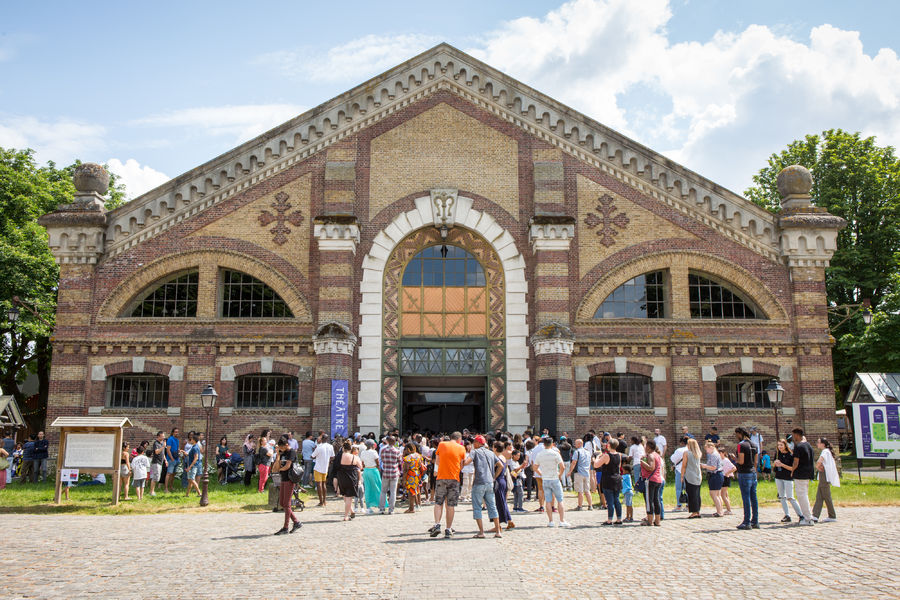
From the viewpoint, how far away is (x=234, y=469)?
76.0ft

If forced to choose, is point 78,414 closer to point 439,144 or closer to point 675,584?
point 439,144

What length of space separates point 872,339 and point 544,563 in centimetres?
2757

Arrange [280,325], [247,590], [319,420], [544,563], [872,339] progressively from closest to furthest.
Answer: [247,590], [544,563], [319,420], [280,325], [872,339]

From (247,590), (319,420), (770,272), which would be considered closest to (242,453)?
(319,420)

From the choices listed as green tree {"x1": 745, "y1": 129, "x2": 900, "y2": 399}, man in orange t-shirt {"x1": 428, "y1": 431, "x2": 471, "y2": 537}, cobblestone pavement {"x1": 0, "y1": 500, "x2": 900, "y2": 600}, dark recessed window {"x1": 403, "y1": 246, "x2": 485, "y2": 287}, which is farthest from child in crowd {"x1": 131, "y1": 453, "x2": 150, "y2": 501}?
green tree {"x1": 745, "y1": 129, "x2": 900, "y2": 399}

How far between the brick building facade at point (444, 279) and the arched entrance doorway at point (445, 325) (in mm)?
72

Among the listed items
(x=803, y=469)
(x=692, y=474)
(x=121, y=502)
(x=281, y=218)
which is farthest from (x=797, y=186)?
(x=121, y=502)

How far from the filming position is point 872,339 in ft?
105

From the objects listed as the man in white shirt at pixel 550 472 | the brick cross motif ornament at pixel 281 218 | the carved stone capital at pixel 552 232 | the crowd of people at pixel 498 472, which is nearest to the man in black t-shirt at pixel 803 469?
the crowd of people at pixel 498 472

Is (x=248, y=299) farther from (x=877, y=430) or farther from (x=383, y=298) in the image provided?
(x=877, y=430)

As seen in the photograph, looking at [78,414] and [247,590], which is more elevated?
[78,414]

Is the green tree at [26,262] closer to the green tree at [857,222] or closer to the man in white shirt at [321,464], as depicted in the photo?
the man in white shirt at [321,464]

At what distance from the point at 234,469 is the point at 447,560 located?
556 inches

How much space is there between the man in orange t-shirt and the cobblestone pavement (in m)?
0.45
